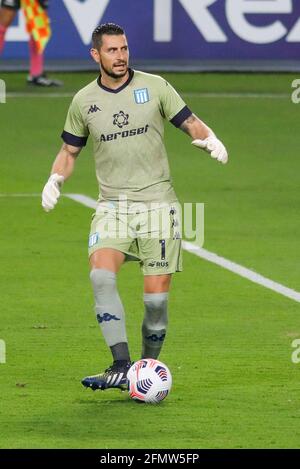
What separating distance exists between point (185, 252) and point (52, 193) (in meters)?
5.15

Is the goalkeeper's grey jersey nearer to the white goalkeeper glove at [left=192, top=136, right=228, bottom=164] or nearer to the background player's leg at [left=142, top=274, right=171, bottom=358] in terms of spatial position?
the white goalkeeper glove at [left=192, top=136, right=228, bottom=164]

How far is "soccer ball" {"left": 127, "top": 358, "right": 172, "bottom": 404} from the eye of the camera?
929 cm

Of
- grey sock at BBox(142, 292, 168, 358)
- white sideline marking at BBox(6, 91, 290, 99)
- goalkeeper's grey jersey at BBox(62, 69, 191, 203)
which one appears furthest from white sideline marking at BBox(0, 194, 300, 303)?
white sideline marking at BBox(6, 91, 290, 99)

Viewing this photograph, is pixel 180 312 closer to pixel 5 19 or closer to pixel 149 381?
pixel 149 381

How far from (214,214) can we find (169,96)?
6.71 m

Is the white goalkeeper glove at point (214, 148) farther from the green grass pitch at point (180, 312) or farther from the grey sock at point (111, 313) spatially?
the green grass pitch at point (180, 312)

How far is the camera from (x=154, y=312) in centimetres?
970

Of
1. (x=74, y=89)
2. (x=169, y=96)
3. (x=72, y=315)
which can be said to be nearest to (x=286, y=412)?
(x=169, y=96)

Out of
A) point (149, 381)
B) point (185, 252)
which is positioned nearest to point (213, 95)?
point (185, 252)

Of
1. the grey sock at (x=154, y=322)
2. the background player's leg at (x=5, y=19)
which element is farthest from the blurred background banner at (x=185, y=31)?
the grey sock at (x=154, y=322)

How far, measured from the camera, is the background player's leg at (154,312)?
9648mm

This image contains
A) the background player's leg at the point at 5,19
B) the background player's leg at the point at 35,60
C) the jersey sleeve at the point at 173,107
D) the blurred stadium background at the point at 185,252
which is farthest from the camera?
the background player's leg at the point at 35,60

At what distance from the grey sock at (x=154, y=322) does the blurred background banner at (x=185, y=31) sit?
16.2 meters
